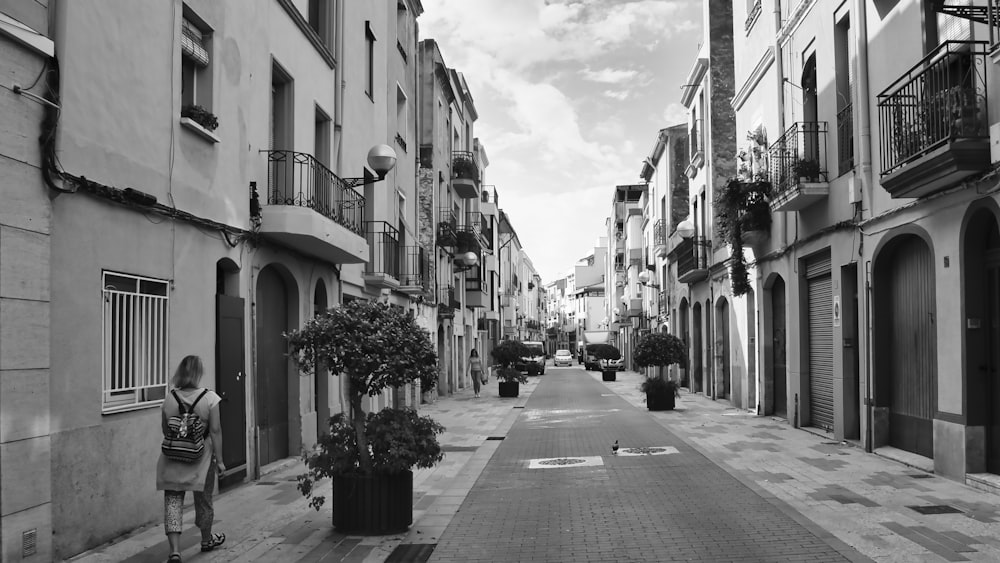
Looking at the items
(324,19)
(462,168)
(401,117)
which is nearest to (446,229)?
(462,168)

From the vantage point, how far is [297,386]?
12.8 meters

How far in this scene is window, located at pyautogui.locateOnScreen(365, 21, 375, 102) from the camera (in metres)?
17.5

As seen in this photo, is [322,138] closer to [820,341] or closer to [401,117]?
[401,117]

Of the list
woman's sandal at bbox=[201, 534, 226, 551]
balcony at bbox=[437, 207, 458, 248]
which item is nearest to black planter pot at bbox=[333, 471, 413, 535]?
woman's sandal at bbox=[201, 534, 226, 551]

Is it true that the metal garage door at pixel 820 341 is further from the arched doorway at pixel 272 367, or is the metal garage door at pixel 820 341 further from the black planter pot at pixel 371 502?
the black planter pot at pixel 371 502

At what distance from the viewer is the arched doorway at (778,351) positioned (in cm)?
1777

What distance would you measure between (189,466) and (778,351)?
1445 cm

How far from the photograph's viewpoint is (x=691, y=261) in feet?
86.7

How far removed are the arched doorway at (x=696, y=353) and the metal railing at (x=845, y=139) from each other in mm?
14191

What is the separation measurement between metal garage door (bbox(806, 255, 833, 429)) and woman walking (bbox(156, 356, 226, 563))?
37.3ft

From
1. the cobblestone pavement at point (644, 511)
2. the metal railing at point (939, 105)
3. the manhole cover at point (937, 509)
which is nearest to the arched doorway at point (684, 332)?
the cobblestone pavement at point (644, 511)

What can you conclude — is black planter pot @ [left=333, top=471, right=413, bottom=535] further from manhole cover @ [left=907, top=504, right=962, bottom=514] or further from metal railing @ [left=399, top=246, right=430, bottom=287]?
metal railing @ [left=399, top=246, right=430, bottom=287]

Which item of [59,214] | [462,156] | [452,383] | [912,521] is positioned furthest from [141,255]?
[462,156]

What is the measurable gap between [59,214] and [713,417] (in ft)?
49.1
